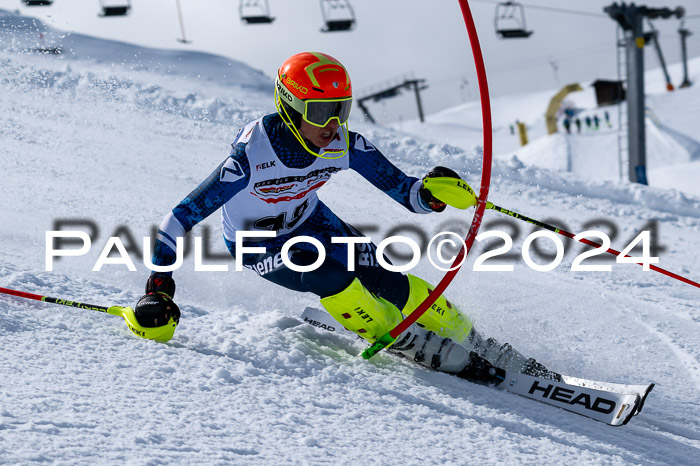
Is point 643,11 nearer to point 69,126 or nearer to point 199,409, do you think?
point 69,126

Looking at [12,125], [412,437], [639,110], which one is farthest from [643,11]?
[412,437]

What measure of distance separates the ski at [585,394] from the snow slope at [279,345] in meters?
0.09

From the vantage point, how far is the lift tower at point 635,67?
12750 mm

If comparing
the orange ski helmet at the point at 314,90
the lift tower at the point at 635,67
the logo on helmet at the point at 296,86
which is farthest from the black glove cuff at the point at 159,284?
the lift tower at the point at 635,67

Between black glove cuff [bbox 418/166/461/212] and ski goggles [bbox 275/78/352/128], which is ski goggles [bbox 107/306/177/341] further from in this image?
black glove cuff [bbox 418/166/461/212]

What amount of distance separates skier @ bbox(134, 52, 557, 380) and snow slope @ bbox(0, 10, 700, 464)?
0.70 ft

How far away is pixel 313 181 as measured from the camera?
3.40 meters

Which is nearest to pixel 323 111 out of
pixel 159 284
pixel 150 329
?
pixel 159 284

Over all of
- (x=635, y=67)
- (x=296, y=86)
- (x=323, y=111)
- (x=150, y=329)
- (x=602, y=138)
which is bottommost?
(x=150, y=329)

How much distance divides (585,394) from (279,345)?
1.38 m

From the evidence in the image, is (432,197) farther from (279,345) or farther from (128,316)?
(128,316)

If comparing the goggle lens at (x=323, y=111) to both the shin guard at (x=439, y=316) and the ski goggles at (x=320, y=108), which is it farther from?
the shin guard at (x=439, y=316)

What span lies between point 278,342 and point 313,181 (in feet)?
2.60

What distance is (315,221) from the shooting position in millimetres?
3535
